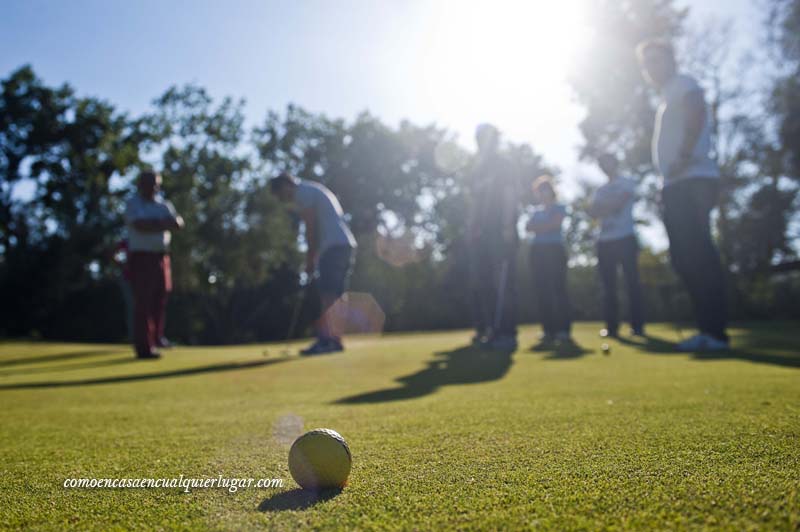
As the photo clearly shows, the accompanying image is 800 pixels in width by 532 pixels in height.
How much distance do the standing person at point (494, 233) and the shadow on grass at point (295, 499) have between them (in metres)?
5.34

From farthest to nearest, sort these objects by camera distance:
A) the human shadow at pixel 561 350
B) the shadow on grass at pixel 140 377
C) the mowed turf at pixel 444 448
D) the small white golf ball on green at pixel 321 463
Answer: the human shadow at pixel 561 350 < the shadow on grass at pixel 140 377 < the small white golf ball on green at pixel 321 463 < the mowed turf at pixel 444 448

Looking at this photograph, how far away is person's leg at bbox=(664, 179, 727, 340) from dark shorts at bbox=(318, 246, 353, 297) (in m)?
3.50

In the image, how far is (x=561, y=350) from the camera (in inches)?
258

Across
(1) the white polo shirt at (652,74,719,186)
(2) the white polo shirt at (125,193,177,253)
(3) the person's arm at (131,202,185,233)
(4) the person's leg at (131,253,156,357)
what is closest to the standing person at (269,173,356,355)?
(3) the person's arm at (131,202,185,233)

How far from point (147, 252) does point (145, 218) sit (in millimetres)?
407

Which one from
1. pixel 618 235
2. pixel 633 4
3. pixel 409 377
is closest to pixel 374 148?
pixel 633 4

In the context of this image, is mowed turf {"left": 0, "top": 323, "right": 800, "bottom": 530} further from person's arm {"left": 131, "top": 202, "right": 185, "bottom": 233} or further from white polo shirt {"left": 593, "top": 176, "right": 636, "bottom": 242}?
white polo shirt {"left": 593, "top": 176, "right": 636, "bottom": 242}

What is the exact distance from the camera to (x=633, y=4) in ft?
88.5

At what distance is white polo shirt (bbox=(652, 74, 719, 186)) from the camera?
5.38 meters

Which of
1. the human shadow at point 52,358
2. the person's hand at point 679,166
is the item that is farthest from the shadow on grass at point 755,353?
the human shadow at point 52,358

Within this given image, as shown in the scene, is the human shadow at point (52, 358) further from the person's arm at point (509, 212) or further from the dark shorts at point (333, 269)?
the person's arm at point (509, 212)

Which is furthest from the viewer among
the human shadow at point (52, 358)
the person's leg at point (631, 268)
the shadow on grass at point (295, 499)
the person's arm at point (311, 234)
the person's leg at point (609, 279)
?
the person's leg at point (609, 279)

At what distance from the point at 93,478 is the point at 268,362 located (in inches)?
183

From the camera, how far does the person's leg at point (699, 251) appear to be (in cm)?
529
